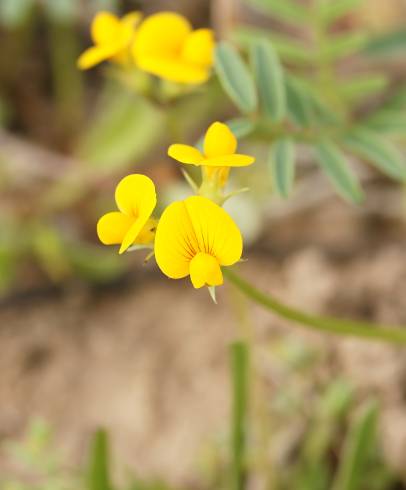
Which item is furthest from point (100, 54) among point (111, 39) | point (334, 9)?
point (334, 9)

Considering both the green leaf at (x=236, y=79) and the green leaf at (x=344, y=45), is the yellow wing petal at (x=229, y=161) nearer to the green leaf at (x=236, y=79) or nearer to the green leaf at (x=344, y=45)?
the green leaf at (x=236, y=79)

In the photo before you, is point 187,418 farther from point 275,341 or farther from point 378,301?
Answer: point 378,301

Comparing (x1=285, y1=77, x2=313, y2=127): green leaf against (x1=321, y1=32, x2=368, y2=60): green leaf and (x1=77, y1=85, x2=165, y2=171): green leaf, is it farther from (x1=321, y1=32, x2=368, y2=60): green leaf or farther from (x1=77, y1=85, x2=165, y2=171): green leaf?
(x1=77, y1=85, x2=165, y2=171): green leaf

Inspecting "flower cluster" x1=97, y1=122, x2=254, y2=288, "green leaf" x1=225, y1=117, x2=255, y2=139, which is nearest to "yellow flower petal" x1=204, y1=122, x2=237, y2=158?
"flower cluster" x1=97, y1=122, x2=254, y2=288

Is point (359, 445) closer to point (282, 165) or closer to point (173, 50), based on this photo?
point (282, 165)

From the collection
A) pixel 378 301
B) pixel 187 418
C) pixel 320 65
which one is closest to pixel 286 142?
pixel 320 65

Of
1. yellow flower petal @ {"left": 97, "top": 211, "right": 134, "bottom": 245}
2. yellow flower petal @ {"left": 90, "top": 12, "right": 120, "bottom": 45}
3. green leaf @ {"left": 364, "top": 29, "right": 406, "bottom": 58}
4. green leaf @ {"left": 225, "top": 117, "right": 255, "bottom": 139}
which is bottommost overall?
green leaf @ {"left": 364, "top": 29, "right": 406, "bottom": 58}

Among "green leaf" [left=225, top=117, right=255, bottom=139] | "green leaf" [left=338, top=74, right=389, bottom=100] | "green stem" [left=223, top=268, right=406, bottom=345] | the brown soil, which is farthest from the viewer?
the brown soil
